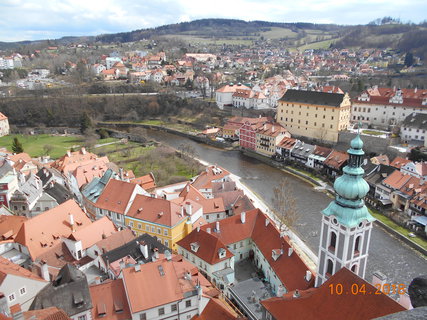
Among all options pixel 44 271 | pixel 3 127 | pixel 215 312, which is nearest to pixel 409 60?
pixel 3 127

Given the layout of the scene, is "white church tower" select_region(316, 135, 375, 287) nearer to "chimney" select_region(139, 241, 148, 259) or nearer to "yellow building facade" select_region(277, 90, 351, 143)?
"chimney" select_region(139, 241, 148, 259)

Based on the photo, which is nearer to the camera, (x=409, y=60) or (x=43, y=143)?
(x=43, y=143)

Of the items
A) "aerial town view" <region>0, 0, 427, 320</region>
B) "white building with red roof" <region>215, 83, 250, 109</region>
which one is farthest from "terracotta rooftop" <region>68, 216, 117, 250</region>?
"white building with red roof" <region>215, 83, 250, 109</region>

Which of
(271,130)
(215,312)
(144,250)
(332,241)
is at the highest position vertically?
(332,241)

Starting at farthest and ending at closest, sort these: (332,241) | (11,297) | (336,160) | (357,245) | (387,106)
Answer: (387,106)
(336,160)
(332,241)
(357,245)
(11,297)

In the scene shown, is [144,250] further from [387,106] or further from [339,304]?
[387,106]

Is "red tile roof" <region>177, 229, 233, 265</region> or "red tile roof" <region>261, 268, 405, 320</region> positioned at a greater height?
"red tile roof" <region>261, 268, 405, 320</region>

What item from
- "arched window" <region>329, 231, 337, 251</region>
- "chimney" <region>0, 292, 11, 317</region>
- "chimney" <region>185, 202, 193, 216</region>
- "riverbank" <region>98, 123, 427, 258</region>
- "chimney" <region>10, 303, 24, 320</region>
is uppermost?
"arched window" <region>329, 231, 337, 251</region>

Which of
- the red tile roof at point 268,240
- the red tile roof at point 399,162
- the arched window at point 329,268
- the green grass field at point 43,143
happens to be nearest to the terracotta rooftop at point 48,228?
the red tile roof at point 268,240

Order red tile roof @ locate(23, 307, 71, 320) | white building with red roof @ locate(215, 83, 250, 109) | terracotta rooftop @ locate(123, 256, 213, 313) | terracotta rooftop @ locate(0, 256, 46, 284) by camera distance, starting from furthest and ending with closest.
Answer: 1. white building with red roof @ locate(215, 83, 250, 109)
2. terracotta rooftop @ locate(123, 256, 213, 313)
3. terracotta rooftop @ locate(0, 256, 46, 284)
4. red tile roof @ locate(23, 307, 71, 320)
